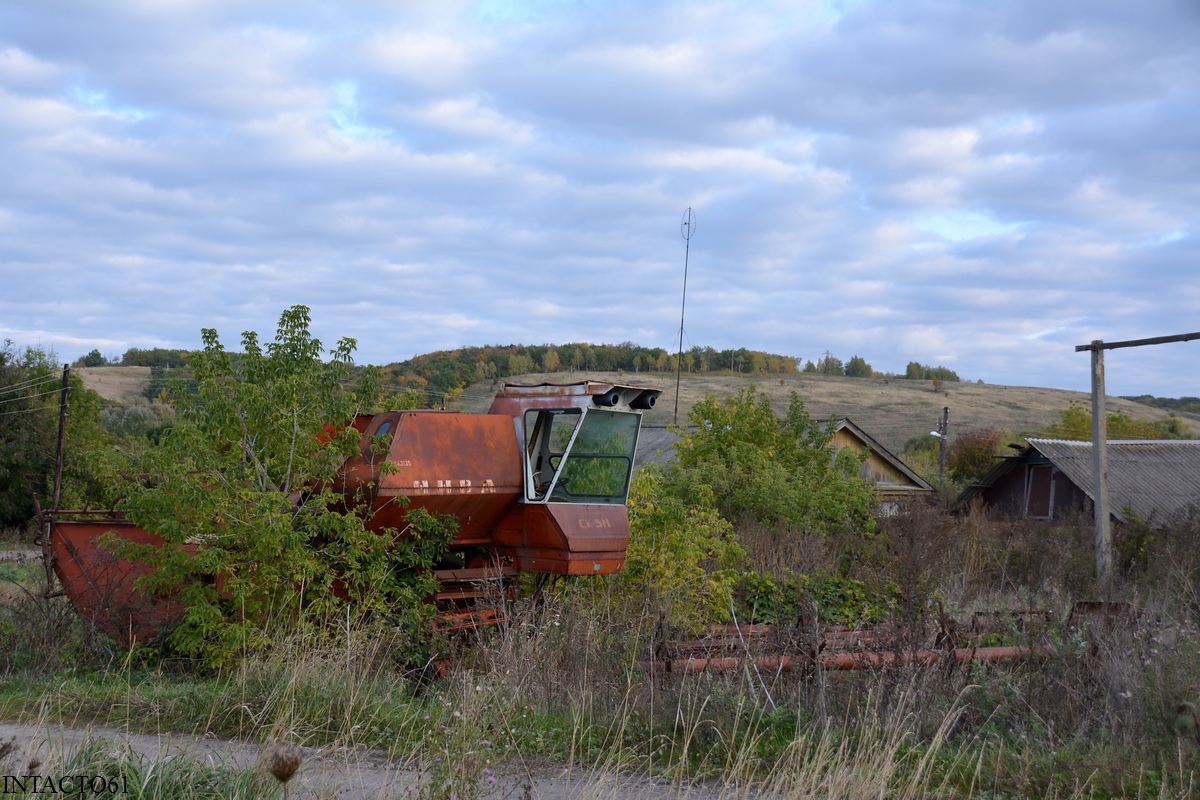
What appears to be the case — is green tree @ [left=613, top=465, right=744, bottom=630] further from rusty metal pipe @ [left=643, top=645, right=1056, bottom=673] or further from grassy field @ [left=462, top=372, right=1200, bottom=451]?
grassy field @ [left=462, top=372, right=1200, bottom=451]

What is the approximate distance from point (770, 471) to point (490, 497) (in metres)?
13.4

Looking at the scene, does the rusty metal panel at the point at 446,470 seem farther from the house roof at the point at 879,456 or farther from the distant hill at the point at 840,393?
the distant hill at the point at 840,393

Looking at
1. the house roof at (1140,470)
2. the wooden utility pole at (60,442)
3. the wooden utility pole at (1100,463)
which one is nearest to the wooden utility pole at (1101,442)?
the wooden utility pole at (1100,463)

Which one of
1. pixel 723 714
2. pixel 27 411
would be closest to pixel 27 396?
pixel 27 411

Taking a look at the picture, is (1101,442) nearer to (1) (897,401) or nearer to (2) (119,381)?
(1) (897,401)

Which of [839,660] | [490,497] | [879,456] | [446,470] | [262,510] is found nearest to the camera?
[839,660]

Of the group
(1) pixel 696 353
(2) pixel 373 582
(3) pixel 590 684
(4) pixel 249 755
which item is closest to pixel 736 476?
(2) pixel 373 582

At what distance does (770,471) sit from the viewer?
75.9 feet

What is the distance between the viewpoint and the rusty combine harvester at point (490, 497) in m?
10.1

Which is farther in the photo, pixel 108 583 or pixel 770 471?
pixel 770 471

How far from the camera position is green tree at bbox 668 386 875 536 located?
2219 cm

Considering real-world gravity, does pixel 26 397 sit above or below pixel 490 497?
above

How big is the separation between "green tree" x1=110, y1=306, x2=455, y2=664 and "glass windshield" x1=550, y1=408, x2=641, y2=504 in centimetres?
186

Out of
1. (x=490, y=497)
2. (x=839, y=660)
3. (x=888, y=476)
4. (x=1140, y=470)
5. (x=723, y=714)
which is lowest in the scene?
(x=723, y=714)
